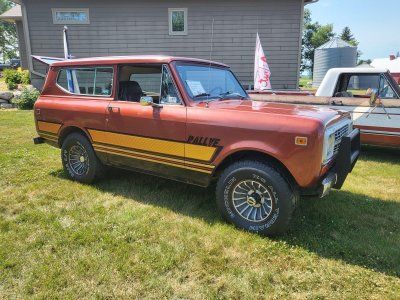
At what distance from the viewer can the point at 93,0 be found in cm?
1265

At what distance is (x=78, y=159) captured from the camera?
4.96 meters

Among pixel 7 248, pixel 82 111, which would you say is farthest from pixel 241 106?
pixel 7 248

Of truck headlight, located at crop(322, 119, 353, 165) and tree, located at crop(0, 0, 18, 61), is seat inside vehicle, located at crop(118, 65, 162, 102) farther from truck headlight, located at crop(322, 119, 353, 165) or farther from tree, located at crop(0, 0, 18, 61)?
tree, located at crop(0, 0, 18, 61)

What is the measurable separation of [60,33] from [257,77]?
8063 millimetres

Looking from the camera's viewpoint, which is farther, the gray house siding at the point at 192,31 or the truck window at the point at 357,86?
the gray house siding at the point at 192,31

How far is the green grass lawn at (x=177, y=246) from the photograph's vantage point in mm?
2668

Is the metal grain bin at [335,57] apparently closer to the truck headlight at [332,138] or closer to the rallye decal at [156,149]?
the truck headlight at [332,138]

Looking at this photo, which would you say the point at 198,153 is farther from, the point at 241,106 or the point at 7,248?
the point at 7,248

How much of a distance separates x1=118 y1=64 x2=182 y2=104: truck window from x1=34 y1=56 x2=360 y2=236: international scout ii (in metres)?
0.01

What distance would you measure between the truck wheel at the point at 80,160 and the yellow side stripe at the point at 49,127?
218mm

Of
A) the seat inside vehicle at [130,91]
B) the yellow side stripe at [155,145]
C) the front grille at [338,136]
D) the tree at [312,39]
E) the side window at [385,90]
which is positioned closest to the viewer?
the front grille at [338,136]

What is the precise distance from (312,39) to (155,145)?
73.0m

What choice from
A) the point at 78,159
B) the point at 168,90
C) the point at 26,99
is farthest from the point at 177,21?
the point at 168,90

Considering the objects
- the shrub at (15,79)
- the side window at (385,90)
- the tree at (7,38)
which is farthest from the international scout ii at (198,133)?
the tree at (7,38)
